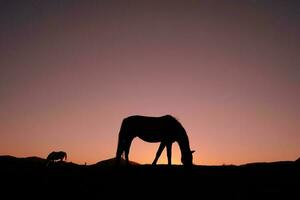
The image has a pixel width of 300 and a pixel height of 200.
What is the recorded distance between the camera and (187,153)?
2005 cm

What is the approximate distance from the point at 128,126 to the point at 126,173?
458 cm

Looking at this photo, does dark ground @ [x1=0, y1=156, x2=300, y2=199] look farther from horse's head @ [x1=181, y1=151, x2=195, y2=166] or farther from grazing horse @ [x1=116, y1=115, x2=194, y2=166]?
grazing horse @ [x1=116, y1=115, x2=194, y2=166]

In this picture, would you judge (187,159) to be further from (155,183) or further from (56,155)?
(56,155)

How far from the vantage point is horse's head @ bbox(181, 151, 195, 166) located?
19594mm

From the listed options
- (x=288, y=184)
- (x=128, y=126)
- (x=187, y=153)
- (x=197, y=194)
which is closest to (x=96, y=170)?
(x=128, y=126)

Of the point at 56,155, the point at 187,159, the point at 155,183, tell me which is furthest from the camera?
the point at 56,155

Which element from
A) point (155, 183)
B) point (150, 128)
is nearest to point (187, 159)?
point (150, 128)

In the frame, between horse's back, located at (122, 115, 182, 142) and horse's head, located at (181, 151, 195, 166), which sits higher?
horse's back, located at (122, 115, 182, 142)

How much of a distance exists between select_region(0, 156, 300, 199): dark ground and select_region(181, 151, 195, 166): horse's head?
146 centimetres

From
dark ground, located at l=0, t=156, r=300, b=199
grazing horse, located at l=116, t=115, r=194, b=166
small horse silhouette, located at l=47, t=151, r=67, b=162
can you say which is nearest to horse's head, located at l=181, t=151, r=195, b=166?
grazing horse, located at l=116, t=115, r=194, b=166

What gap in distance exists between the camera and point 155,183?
14.6 metres

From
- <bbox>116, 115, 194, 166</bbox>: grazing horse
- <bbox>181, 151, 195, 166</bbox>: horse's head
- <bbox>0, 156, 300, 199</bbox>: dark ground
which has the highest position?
<bbox>116, 115, 194, 166</bbox>: grazing horse

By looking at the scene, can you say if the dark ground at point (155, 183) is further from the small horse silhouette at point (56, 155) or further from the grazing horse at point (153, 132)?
the small horse silhouette at point (56, 155)

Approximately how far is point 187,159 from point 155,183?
5565mm
